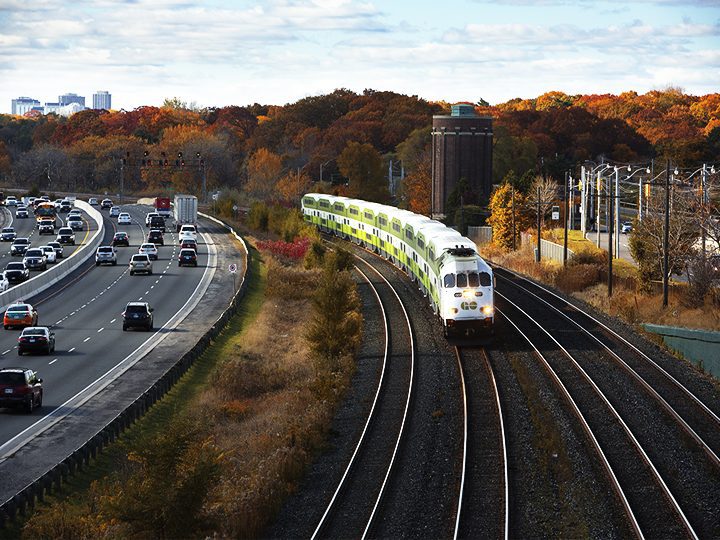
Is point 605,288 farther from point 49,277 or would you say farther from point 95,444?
point 95,444

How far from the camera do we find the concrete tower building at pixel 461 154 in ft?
405

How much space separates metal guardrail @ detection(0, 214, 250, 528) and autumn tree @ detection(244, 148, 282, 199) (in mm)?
131992

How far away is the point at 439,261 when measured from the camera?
48812 mm

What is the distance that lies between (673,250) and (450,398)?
30899 millimetres

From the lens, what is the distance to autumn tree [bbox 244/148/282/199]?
181 meters

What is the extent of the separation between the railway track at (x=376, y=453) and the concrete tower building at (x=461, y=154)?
74.8 meters

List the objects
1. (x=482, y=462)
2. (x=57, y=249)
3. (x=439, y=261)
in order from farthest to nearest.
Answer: (x=57, y=249) → (x=439, y=261) → (x=482, y=462)

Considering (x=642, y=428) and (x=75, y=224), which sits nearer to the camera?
(x=642, y=428)

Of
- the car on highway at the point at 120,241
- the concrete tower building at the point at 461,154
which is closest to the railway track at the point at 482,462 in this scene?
the car on highway at the point at 120,241

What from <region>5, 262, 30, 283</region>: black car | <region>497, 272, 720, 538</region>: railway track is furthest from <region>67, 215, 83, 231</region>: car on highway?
<region>497, 272, 720, 538</region>: railway track

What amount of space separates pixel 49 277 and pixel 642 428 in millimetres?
49438

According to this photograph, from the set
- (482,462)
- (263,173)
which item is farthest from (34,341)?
(263,173)

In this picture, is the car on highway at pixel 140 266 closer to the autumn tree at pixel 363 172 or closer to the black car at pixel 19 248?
the black car at pixel 19 248

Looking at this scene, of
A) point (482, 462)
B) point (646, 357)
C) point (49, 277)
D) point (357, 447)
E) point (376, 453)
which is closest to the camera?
point (482, 462)
